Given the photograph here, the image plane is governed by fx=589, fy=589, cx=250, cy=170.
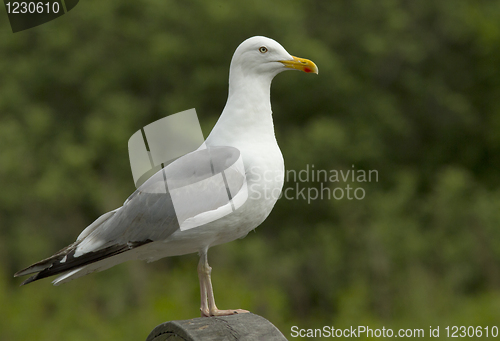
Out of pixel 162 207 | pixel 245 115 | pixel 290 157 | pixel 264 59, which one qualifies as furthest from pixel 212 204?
pixel 290 157

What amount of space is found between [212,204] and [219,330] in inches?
18.3

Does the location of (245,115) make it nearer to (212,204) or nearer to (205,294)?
(212,204)

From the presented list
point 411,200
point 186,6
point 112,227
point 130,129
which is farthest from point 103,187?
point 112,227

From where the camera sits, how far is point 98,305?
5969 mm

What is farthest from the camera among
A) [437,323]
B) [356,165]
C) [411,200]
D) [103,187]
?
[356,165]

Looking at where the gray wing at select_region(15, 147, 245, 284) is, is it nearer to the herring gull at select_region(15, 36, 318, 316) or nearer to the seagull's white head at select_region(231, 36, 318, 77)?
the herring gull at select_region(15, 36, 318, 316)

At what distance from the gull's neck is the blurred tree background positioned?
8.90ft

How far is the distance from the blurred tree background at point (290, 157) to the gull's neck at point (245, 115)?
2.71 meters

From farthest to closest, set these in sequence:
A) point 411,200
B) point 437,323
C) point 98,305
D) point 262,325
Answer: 1. point 411,200
2. point 98,305
3. point 437,323
4. point 262,325

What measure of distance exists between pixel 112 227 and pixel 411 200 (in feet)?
18.8

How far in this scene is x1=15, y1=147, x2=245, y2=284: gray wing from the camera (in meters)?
2.23

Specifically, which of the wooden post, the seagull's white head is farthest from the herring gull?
the wooden post

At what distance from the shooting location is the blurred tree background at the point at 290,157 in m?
5.41

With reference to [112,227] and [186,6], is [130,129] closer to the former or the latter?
[186,6]
